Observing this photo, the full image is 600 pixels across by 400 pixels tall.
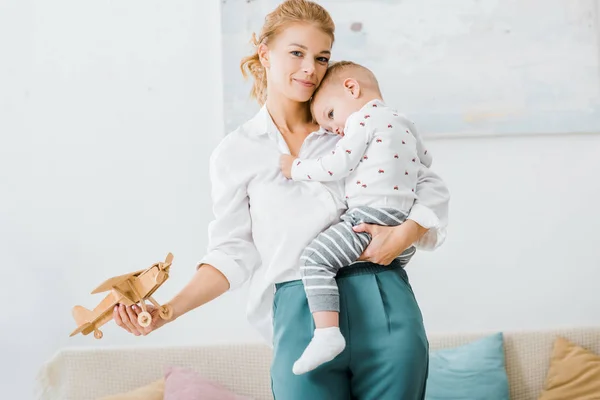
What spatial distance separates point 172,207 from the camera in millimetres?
2695

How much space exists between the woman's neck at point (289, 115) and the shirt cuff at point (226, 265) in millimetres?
284

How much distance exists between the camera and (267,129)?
153cm

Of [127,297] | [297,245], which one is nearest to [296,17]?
[297,245]

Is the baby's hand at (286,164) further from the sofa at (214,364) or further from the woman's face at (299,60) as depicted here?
the sofa at (214,364)

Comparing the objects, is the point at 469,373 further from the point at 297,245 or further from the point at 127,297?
the point at 127,297

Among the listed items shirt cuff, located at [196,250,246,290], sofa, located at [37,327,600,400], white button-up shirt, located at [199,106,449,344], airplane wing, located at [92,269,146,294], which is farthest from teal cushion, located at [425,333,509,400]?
airplane wing, located at [92,269,146,294]

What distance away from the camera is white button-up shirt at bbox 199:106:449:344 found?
4.62ft

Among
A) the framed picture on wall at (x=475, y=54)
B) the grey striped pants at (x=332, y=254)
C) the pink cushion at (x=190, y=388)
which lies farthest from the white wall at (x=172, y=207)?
the grey striped pants at (x=332, y=254)

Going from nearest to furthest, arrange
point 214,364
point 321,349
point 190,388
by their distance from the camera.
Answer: point 321,349, point 190,388, point 214,364

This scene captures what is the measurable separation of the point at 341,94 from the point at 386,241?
1.06 ft

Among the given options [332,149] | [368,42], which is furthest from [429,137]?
[332,149]

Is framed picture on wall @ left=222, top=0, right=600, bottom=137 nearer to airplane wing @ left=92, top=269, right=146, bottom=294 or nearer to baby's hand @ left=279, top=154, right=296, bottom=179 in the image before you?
baby's hand @ left=279, top=154, right=296, bottom=179

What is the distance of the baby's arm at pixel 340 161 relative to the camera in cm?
139

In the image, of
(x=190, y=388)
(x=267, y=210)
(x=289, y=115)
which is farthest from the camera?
(x=190, y=388)
